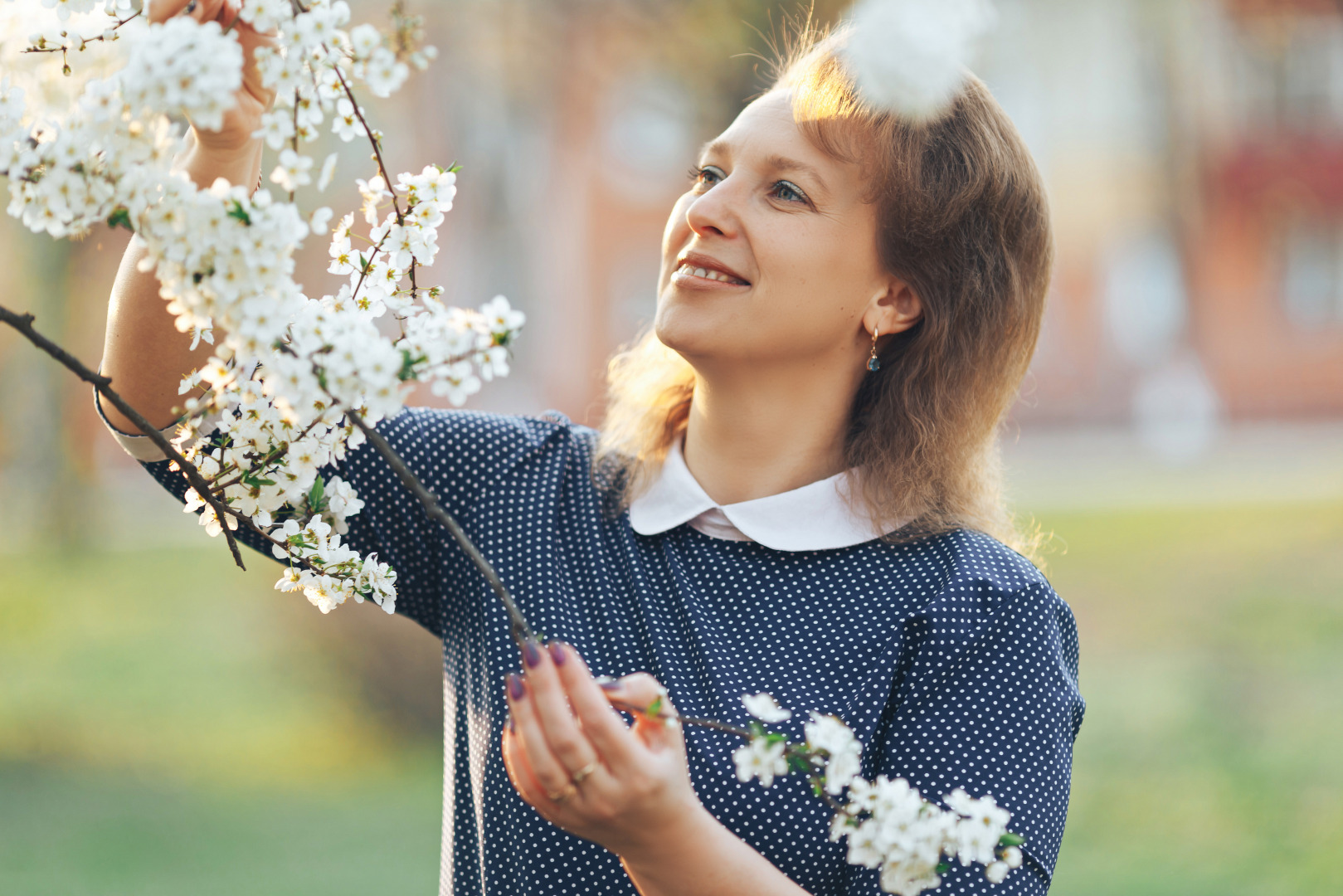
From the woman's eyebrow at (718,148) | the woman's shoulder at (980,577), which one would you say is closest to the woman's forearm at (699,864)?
the woman's shoulder at (980,577)

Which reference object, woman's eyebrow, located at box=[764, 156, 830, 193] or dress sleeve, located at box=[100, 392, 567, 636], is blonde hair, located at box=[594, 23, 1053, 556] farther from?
dress sleeve, located at box=[100, 392, 567, 636]

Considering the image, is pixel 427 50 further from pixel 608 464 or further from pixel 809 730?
pixel 608 464

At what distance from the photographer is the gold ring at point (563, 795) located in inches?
47.2

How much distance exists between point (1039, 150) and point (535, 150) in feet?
25.3

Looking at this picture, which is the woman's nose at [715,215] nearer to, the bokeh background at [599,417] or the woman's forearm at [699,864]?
the bokeh background at [599,417]

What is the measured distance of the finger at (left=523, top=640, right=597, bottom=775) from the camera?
1.17 metres

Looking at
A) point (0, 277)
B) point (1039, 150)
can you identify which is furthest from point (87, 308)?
point (1039, 150)

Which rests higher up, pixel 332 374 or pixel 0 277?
pixel 0 277

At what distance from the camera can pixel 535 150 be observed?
1602cm

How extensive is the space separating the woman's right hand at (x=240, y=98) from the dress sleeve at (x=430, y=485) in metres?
0.55

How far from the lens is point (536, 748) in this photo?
119 centimetres

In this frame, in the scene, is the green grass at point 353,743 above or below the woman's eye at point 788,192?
above

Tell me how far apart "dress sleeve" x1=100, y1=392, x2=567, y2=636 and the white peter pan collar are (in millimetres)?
230

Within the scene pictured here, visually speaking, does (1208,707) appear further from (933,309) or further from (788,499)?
(788,499)
